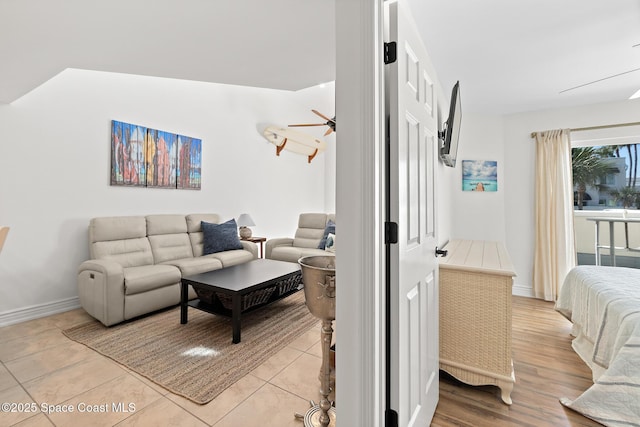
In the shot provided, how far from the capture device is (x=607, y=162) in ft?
11.7

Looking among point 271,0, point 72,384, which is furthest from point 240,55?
point 72,384

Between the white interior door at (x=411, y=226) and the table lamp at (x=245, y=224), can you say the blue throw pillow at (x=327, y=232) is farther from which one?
the white interior door at (x=411, y=226)

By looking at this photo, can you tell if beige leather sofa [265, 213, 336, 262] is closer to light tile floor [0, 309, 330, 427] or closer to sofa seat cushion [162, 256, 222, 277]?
sofa seat cushion [162, 256, 222, 277]

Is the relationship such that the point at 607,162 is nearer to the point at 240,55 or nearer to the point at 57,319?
the point at 240,55

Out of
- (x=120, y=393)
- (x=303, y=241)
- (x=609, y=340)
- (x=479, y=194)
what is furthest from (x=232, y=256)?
(x=609, y=340)

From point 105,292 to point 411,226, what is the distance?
2773 millimetres

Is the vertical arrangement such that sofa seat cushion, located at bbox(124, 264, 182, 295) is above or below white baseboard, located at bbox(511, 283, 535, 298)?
above

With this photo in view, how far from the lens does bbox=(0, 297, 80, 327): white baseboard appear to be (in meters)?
2.63

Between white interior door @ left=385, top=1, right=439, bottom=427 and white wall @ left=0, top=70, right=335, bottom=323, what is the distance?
3536mm

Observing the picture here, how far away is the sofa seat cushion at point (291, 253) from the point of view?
13.9ft

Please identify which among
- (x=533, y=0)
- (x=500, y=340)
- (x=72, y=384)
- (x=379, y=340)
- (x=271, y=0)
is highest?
(x=533, y=0)

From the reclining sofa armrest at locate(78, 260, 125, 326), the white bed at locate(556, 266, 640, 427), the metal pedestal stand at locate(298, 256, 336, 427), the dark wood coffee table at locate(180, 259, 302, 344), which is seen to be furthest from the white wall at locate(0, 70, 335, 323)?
the white bed at locate(556, 266, 640, 427)

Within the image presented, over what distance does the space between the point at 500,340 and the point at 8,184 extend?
4.26 meters

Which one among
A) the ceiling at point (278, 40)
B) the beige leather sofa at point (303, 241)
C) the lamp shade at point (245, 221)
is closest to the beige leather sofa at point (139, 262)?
the beige leather sofa at point (303, 241)
